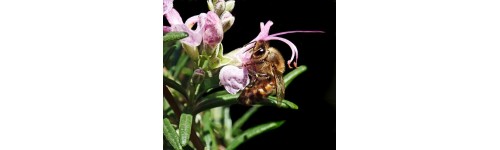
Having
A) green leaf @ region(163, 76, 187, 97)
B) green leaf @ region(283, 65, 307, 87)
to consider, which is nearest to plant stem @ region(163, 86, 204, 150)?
green leaf @ region(163, 76, 187, 97)

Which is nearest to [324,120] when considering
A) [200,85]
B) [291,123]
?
[291,123]

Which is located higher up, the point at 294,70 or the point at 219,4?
the point at 219,4

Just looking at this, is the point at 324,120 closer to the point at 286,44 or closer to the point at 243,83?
the point at 286,44

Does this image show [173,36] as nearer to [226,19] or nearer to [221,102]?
[226,19]

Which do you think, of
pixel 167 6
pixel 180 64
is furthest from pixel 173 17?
pixel 180 64

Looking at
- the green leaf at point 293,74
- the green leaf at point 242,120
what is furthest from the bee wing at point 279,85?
the green leaf at point 242,120

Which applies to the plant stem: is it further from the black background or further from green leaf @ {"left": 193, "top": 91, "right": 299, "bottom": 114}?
the black background
